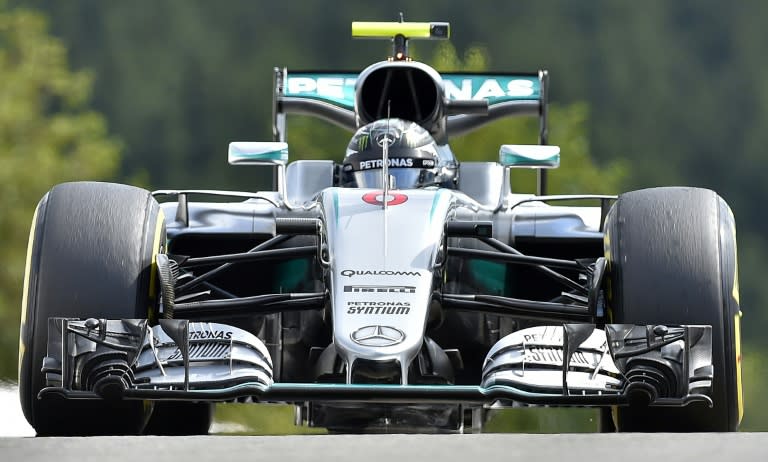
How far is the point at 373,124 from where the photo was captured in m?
9.40

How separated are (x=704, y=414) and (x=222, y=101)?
232 feet

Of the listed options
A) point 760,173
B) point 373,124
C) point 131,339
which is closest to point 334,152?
point 373,124

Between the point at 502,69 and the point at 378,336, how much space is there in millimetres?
73850

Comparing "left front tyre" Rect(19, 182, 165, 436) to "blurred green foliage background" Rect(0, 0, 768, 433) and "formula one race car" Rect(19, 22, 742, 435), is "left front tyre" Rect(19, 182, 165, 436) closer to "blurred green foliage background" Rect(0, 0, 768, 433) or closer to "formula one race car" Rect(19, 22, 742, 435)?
"formula one race car" Rect(19, 22, 742, 435)

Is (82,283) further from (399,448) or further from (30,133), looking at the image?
(30,133)

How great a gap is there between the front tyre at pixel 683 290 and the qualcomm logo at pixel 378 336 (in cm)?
94

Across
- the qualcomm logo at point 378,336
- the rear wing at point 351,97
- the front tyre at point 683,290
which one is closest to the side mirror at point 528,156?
the front tyre at point 683,290

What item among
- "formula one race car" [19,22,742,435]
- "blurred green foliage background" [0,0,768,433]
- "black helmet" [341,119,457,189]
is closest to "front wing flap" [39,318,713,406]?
"formula one race car" [19,22,742,435]

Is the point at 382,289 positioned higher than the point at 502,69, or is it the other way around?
the point at 502,69

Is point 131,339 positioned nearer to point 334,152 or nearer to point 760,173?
point 334,152

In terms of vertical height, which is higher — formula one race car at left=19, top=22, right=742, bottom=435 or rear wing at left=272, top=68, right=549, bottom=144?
rear wing at left=272, top=68, right=549, bottom=144

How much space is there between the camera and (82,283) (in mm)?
7160

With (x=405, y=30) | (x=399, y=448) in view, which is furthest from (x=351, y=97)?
(x=399, y=448)

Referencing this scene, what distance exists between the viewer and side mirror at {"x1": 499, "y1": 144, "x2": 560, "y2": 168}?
880 cm
